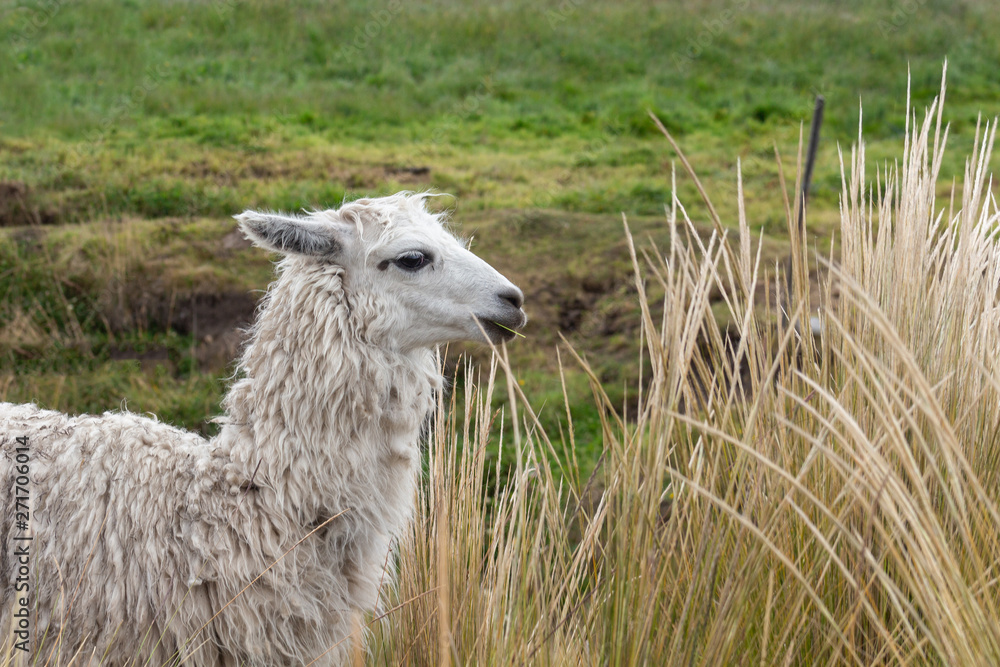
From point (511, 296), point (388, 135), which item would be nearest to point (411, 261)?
point (511, 296)

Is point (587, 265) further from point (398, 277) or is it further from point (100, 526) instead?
point (100, 526)

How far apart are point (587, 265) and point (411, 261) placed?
405cm

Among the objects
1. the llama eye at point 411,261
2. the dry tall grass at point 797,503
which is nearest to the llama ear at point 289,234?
the llama eye at point 411,261

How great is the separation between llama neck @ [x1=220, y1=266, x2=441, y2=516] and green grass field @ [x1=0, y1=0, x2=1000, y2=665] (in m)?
0.25

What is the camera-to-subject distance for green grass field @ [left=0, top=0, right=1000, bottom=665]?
1394mm

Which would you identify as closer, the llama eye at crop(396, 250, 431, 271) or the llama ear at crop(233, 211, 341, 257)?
the llama ear at crop(233, 211, 341, 257)

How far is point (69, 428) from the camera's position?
2.45 m

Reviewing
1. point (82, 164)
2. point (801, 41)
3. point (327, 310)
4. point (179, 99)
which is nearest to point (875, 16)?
point (801, 41)

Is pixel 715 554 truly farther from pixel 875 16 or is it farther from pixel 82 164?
pixel 875 16

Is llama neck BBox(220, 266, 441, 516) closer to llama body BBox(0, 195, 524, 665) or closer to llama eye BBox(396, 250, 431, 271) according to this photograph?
llama body BBox(0, 195, 524, 665)

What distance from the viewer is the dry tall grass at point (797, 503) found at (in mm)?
1238

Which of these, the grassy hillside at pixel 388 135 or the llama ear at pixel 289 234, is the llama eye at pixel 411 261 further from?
the grassy hillside at pixel 388 135

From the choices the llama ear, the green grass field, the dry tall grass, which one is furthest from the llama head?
the dry tall grass

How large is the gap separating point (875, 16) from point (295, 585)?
16052mm
